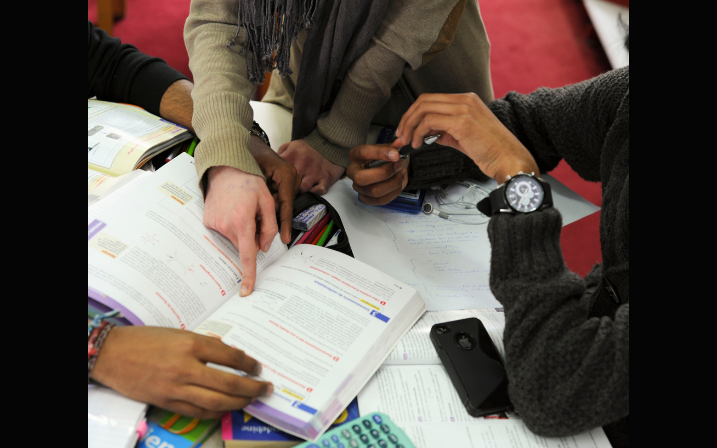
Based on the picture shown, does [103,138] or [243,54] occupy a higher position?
[243,54]

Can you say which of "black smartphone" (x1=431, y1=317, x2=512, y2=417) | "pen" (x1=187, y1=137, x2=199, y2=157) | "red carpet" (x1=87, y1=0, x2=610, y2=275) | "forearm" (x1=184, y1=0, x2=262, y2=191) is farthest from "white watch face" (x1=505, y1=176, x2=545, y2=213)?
"red carpet" (x1=87, y1=0, x2=610, y2=275)

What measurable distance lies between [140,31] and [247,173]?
2.03 meters

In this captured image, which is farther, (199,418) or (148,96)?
(148,96)

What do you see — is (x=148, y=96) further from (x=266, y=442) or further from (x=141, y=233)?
(x=266, y=442)

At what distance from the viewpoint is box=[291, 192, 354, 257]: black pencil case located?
2.93 feet

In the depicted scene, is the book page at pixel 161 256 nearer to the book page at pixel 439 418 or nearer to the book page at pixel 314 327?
the book page at pixel 314 327

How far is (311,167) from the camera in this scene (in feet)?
3.45

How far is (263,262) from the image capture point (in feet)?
2.67

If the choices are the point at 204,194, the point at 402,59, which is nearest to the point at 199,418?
the point at 204,194

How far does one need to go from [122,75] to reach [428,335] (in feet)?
2.85

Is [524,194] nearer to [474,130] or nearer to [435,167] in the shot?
[474,130]

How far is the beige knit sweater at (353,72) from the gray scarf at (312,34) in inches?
1.0

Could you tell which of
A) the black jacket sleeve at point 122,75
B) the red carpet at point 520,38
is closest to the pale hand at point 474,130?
the black jacket sleeve at point 122,75

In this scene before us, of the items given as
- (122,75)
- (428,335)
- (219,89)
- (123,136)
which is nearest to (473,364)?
(428,335)
